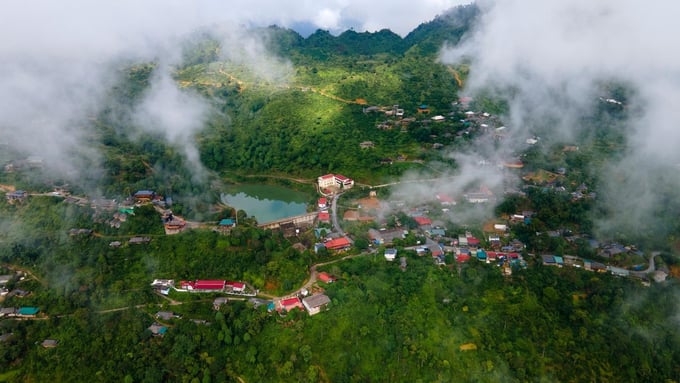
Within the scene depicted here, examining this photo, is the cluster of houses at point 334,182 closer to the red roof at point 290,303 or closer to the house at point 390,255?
the house at point 390,255

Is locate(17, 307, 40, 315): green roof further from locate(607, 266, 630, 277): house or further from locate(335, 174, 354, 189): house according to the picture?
locate(607, 266, 630, 277): house

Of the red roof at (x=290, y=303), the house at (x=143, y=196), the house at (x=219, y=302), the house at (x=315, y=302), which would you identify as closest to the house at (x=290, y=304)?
the red roof at (x=290, y=303)

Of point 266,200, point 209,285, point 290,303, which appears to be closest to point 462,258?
point 290,303

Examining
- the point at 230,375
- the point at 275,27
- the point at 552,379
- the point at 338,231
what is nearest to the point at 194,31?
the point at 275,27

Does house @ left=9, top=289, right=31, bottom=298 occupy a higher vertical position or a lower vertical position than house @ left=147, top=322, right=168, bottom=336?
higher

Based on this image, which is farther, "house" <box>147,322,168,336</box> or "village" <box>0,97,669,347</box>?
"village" <box>0,97,669,347</box>

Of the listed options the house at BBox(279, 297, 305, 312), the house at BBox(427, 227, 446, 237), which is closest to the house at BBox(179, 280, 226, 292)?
the house at BBox(279, 297, 305, 312)

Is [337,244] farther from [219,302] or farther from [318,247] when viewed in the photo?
[219,302]
